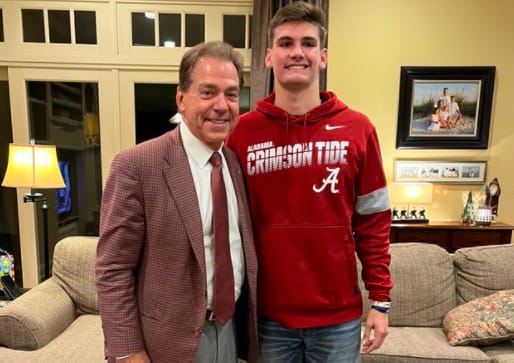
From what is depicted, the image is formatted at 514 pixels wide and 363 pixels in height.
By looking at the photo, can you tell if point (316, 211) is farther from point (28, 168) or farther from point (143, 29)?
point (143, 29)

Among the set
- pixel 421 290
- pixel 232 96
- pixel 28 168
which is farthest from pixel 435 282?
pixel 28 168

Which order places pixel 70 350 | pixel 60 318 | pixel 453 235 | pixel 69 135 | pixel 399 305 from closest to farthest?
pixel 70 350
pixel 60 318
pixel 399 305
pixel 453 235
pixel 69 135

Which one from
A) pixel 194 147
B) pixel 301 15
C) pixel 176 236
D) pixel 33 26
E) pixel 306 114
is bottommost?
pixel 176 236

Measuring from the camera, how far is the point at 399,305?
7.14ft

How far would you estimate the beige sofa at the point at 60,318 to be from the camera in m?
1.82

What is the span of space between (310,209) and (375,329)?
1.52 ft

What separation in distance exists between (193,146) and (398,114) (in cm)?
295

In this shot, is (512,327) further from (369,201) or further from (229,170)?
(229,170)

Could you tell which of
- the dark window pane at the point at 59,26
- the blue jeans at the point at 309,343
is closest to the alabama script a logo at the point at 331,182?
the blue jeans at the point at 309,343

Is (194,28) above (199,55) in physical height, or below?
above

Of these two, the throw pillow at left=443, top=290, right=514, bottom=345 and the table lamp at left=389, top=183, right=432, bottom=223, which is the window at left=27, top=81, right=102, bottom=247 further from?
the throw pillow at left=443, top=290, right=514, bottom=345

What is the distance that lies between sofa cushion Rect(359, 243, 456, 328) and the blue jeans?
97 cm

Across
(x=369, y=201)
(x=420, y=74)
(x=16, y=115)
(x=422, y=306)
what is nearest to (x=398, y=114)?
(x=420, y=74)

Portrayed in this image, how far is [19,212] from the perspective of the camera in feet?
10.9
